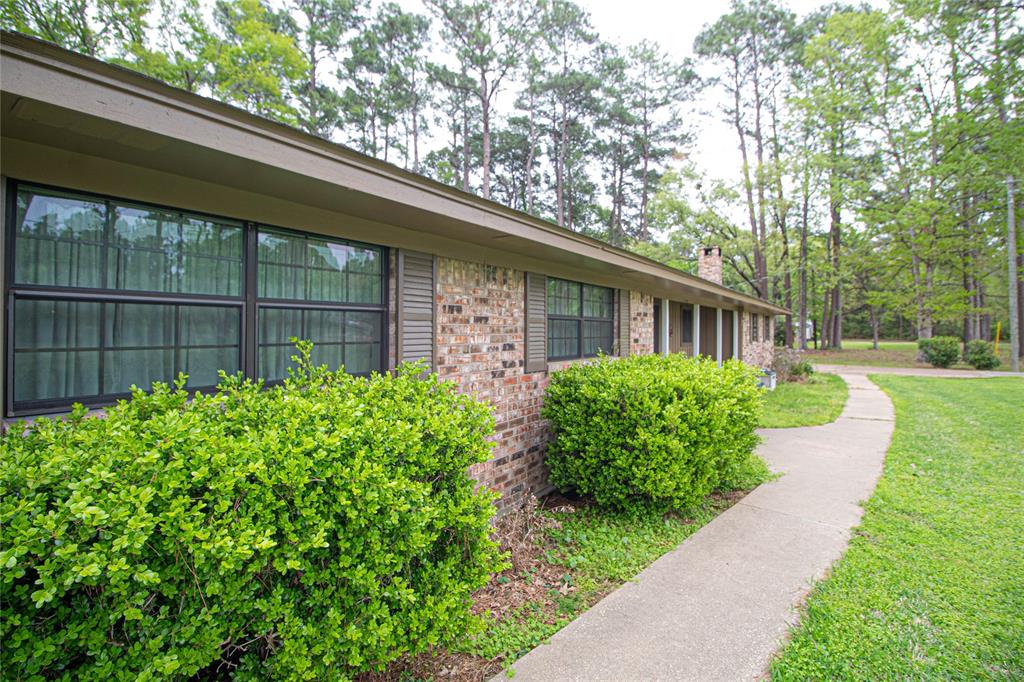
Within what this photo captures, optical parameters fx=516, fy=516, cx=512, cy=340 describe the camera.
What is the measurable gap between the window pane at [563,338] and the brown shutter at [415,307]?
206 centimetres

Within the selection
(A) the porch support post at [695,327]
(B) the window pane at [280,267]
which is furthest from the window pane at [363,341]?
(A) the porch support post at [695,327]

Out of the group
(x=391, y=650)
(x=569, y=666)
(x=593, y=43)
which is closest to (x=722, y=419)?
(x=569, y=666)

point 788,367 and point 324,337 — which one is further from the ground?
point 324,337

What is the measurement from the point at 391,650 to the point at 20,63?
8.60 feet

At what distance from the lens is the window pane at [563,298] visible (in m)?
5.88

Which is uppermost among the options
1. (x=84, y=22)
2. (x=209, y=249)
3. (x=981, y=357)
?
(x=84, y=22)

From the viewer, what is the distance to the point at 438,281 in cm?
424

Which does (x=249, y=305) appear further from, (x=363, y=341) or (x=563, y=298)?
(x=563, y=298)

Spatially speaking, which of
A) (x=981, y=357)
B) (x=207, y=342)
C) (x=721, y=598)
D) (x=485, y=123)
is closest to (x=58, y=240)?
(x=207, y=342)

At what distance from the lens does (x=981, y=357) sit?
19.6m

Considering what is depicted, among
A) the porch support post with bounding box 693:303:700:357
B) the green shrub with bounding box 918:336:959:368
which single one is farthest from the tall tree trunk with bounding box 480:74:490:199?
the green shrub with bounding box 918:336:959:368

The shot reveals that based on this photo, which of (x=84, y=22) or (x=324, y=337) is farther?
(x=84, y=22)

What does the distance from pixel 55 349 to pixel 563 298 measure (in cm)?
465

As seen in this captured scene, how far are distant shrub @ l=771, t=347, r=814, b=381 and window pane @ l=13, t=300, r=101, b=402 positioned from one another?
1661 cm
